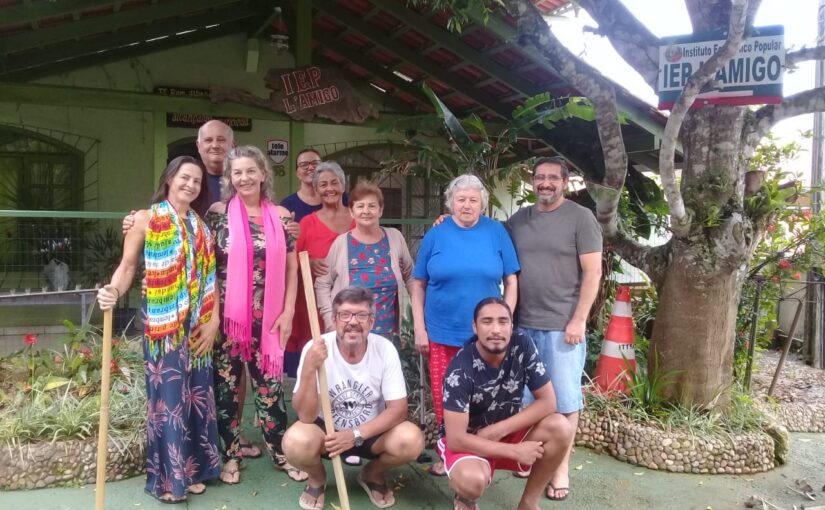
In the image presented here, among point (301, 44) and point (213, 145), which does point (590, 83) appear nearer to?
point (213, 145)

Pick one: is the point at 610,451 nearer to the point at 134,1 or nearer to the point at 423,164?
the point at 423,164

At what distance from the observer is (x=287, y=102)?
695cm

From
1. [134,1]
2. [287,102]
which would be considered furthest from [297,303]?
[134,1]

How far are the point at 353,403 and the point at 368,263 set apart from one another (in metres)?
0.77

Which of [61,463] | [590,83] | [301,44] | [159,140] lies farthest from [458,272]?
[159,140]

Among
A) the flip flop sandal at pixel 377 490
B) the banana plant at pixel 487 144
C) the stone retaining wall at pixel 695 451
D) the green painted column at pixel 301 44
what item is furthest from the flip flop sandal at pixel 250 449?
the green painted column at pixel 301 44

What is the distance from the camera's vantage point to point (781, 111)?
3.99 meters

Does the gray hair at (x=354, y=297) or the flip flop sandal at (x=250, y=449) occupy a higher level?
the gray hair at (x=354, y=297)

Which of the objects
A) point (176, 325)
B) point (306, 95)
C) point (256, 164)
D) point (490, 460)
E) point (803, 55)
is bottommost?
point (490, 460)

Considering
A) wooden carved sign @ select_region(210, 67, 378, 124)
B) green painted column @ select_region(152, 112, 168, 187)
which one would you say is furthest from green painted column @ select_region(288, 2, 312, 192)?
green painted column @ select_region(152, 112, 168, 187)

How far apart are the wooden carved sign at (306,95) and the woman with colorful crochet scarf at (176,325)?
395cm

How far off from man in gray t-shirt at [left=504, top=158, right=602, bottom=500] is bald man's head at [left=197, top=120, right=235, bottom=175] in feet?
5.69

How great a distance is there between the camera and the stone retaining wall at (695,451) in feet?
12.7

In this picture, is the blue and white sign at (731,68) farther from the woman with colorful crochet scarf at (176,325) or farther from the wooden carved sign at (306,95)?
the wooden carved sign at (306,95)
